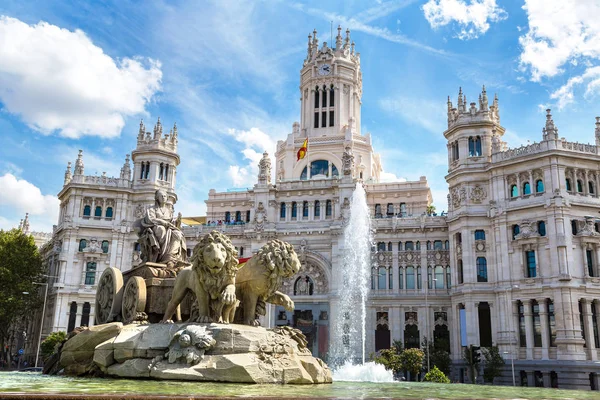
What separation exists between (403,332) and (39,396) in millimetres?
54444

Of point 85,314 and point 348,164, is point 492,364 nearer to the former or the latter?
point 348,164

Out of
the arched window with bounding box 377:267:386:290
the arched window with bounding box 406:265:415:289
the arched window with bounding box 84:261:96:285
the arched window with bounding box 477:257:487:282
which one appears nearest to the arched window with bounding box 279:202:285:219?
the arched window with bounding box 377:267:386:290

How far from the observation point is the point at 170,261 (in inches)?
733

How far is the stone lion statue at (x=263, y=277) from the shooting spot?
1556 centimetres

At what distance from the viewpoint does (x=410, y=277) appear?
60438 mm

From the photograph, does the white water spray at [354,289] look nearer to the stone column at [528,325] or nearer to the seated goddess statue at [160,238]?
the stone column at [528,325]

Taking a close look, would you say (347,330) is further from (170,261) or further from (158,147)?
(170,261)

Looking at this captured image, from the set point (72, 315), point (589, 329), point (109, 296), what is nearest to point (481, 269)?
point (589, 329)

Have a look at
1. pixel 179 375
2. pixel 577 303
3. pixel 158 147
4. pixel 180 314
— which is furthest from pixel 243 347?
pixel 158 147

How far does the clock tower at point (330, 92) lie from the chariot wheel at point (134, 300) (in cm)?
6242

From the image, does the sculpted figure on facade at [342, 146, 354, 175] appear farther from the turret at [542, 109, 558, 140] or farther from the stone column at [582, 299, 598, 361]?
the stone column at [582, 299, 598, 361]

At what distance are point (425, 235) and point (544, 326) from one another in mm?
15990

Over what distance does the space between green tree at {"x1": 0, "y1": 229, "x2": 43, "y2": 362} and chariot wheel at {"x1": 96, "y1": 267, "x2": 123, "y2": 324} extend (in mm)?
48550

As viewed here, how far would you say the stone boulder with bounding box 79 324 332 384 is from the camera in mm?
12914
